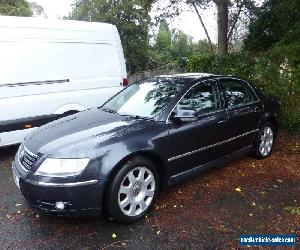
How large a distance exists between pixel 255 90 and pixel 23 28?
4.09 meters

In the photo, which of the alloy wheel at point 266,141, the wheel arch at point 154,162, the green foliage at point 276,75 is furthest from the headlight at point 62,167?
the green foliage at point 276,75

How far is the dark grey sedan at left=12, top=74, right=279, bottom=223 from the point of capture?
12.2 feet

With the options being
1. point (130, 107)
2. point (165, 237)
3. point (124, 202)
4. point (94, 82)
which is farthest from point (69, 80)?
point (165, 237)

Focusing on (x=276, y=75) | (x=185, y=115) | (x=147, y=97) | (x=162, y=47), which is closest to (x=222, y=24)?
(x=276, y=75)

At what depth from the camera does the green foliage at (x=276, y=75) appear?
793cm

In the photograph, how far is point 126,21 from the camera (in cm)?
3003

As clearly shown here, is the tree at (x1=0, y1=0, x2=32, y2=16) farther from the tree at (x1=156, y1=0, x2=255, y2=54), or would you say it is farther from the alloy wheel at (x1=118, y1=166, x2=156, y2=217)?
the alloy wheel at (x1=118, y1=166, x2=156, y2=217)

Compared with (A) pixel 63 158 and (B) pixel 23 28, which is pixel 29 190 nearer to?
(A) pixel 63 158

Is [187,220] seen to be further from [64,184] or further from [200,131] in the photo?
[64,184]

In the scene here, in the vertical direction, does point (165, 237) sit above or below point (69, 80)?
below

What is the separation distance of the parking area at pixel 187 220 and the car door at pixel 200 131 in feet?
1.49

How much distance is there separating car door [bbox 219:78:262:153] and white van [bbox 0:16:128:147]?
2.81 m

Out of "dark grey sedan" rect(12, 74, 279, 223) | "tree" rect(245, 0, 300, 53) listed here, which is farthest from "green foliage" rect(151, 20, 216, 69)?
"dark grey sedan" rect(12, 74, 279, 223)

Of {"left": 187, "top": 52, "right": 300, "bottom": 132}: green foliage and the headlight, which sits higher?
{"left": 187, "top": 52, "right": 300, "bottom": 132}: green foliage
